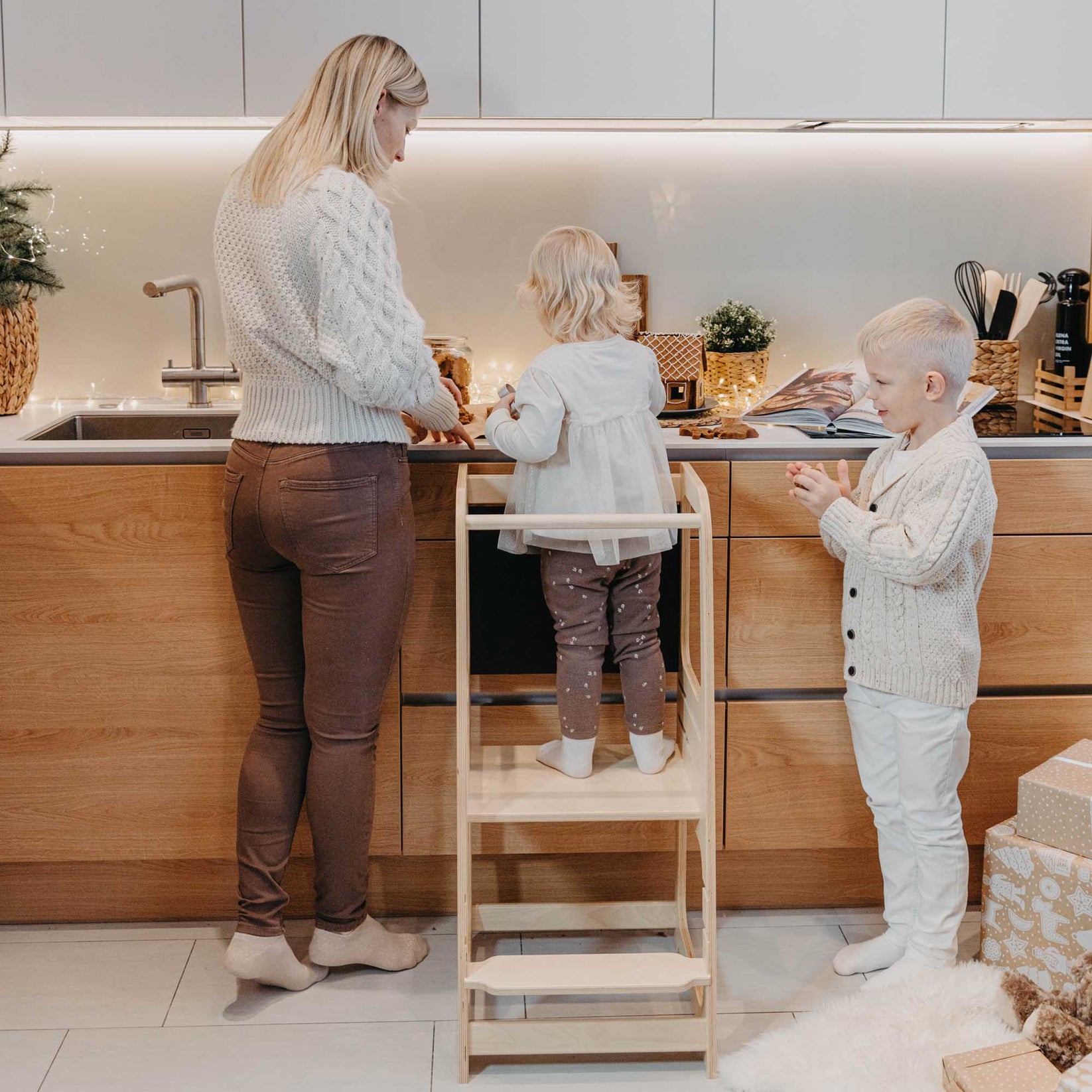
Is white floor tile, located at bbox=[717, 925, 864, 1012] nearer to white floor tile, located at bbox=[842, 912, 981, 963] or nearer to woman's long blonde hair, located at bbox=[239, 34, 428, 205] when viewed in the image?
white floor tile, located at bbox=[842, 912, 981, 963]

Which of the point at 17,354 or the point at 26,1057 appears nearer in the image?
the point at 26,1057

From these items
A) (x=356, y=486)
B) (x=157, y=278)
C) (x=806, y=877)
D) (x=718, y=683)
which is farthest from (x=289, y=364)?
(x=806, y=877)

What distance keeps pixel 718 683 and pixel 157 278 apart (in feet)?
5.02

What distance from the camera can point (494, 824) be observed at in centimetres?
233

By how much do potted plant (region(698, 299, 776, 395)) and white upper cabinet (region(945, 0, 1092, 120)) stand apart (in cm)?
57

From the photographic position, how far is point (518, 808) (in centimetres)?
195

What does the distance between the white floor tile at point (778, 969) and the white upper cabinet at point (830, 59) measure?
1.55m

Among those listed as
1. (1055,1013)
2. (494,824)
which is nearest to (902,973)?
(1055,1013)

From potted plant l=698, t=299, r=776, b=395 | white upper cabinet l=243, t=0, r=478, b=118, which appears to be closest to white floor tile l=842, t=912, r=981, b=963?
potted plant l=698, t=299, r=776, b=395

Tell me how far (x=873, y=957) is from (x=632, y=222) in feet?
5.27

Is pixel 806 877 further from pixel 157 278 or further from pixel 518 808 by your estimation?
pixel 157 278

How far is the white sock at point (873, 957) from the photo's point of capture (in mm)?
2164

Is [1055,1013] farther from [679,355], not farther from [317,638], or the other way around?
[679,355]

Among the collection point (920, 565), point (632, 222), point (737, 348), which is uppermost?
point (632, 222)
